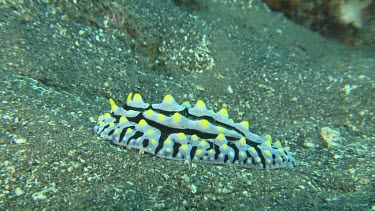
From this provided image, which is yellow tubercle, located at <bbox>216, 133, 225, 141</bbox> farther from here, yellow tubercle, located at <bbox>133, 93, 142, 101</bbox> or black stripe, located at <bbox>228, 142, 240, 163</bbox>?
yellow tubercle, located at <bbox>133, 93, 142, 101</bbox>

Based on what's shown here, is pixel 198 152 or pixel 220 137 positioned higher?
pixel 220 137

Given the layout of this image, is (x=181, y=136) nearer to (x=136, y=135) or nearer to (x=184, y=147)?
(x=184, y=147)

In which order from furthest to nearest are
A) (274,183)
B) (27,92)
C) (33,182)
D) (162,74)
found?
1. (162,74)
2. (27,92)
3. (274,183)
4. (33,182)

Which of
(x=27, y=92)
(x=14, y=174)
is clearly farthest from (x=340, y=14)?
(x=14, y=174)

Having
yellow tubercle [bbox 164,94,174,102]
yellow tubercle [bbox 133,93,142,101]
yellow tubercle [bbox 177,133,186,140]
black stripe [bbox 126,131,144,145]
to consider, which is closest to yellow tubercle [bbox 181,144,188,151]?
yellow tubercle [bbox 177,133,186,140]

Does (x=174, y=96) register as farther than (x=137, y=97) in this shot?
Yes

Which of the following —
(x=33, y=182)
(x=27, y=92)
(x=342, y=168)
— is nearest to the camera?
(x=33, y=182)

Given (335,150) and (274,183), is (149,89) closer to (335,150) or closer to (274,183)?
(274,183)

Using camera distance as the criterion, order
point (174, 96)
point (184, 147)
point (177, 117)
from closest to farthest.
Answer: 1. point (184, 147)
2. point (177, 117)
3. point (174, 96)

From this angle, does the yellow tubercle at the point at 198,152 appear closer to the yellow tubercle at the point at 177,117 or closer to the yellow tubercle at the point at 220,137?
the yellow tubercle at the point at 220,137

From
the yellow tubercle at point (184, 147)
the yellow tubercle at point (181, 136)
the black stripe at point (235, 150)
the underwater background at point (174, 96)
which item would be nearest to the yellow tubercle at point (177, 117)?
the yellow tubercle at point (181, 136)

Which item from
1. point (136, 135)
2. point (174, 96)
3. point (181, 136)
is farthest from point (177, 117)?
point (174, 96)
